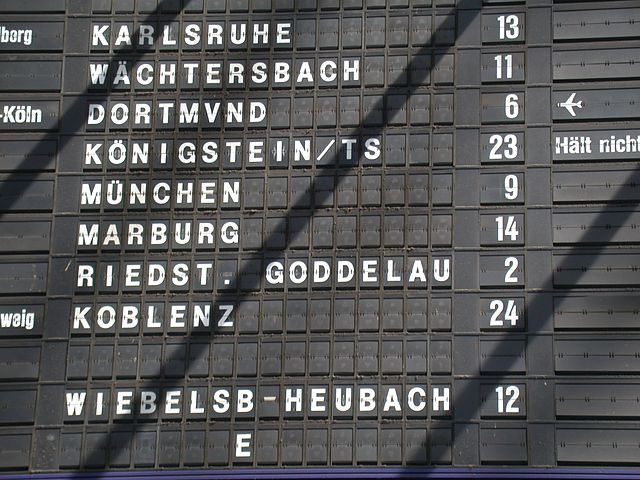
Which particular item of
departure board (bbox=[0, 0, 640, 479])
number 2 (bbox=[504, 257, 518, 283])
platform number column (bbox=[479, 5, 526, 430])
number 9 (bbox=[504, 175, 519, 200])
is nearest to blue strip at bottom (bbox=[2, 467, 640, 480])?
departure board (bbox=[0, 0, 640, 479])

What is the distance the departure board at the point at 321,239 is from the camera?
17.9 m

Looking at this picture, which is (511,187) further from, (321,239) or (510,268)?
(321,239)

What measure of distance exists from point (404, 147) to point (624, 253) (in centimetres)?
277

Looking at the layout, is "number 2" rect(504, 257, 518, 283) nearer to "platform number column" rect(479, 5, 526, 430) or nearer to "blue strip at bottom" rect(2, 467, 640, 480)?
"platform number column" rect(479, 5, 526, 430)

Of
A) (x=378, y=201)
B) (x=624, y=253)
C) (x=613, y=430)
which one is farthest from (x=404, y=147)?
(x=613, y=430)

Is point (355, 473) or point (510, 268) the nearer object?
point (355, 473)

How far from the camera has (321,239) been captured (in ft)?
60.7

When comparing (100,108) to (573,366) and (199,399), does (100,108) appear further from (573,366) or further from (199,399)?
(573,366)

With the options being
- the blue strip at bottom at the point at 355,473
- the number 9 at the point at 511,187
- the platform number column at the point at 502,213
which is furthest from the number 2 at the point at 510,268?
the blue strip at bottom at the point at 355,473

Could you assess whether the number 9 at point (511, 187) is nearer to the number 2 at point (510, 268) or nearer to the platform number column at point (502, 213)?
the platform number column at point (502, 213)

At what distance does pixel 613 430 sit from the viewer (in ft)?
57.9

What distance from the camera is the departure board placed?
58.7ft

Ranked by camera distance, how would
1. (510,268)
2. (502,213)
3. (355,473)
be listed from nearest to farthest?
(355,473), (510,268), (502,213)

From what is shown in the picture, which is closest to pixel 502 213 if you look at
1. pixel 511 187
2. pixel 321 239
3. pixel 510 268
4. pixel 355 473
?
pixel 511 187
